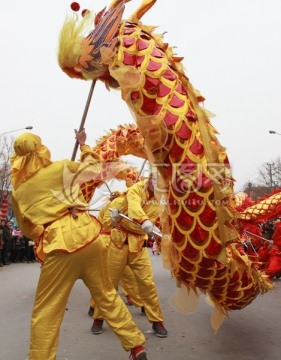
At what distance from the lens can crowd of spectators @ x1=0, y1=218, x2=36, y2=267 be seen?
11.5 metres

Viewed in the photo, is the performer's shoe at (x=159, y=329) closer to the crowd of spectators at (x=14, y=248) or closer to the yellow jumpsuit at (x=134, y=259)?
the yellow jumpsuit at (x=134, y=259)

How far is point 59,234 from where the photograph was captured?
2996 mm

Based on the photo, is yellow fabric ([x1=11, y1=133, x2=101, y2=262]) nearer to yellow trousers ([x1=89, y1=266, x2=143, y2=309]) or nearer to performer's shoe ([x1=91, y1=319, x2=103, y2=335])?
performer's shoe ([x1=91, y1=319, x2=103, y2=335])

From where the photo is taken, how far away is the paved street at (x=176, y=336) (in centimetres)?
351

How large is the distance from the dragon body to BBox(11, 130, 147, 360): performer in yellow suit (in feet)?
1.75

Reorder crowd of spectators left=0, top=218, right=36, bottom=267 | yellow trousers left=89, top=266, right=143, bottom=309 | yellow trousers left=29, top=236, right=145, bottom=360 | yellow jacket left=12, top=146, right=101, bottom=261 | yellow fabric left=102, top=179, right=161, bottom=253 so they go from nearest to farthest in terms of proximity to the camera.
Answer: yellow trousers left=29, top=236, right=145, bottom=360 → yellow jacket left=12, top=146, right=101, bottom=261 → yellow fabric left=102, top=179, right=161, bottom=253 → yellow trousers left=89, top=266, right=143, bottom=309 → crowd of spectators left=0, top=218, right=36, bottom=267

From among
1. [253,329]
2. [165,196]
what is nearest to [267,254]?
[253,329]

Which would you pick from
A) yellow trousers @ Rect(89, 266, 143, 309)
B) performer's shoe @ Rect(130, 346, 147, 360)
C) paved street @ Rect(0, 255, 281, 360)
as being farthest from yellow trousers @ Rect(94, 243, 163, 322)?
performer's shoe @ Rect(130, 346, 147, 360)

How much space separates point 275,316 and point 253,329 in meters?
0.67

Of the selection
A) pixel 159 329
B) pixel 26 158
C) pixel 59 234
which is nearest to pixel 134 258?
pixel 159 329

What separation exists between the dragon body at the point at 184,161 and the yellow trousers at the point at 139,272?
50.4 inches

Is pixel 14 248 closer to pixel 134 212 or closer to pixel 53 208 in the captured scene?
pixel 134 212

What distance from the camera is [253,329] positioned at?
4199 mm

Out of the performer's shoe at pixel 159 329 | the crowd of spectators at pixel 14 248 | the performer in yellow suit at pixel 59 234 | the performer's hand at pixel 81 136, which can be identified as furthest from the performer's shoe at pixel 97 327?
the crowd of spectators at pixel 14 248
